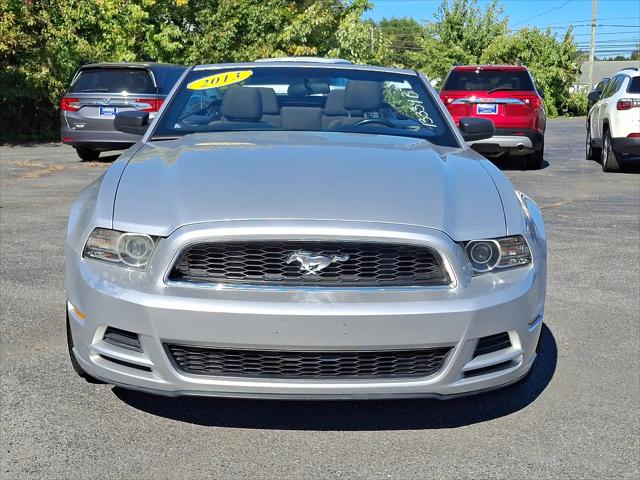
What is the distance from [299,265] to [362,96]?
2.13m

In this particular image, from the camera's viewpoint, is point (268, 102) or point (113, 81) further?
point (113, 81)

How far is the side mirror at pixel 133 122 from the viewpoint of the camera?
5.48 meters

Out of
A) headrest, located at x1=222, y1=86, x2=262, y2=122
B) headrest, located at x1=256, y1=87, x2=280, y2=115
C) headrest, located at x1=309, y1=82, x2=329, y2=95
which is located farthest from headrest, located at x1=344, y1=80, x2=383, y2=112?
headrest, located at x1=222, y1=86, x2=262, y2=122

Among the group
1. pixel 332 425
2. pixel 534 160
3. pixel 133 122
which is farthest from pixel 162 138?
pixel 534 160

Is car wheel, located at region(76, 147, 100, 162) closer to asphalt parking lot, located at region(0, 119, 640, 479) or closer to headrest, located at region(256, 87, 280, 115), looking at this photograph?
asphalt parking lot, located at region(0, 119, 640, 479)

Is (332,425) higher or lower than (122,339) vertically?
lower

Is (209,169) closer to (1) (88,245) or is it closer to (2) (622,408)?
(1) (88,245)

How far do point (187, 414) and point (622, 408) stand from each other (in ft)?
6.32

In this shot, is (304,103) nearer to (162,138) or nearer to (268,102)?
(268,102)

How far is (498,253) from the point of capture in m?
3.51

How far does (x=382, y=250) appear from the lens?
336 cm

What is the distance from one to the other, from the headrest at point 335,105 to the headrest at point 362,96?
0.03 meters

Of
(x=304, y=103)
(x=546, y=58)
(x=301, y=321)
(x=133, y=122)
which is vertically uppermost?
(x=304, y=103)

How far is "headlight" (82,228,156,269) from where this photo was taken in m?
3.42
